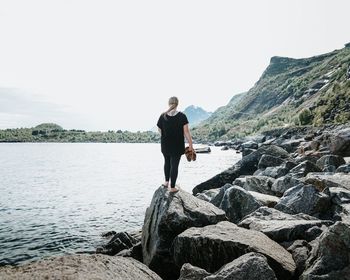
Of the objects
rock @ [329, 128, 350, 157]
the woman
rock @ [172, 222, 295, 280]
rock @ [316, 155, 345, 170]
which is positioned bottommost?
rock @ [172, 222, 295, 280]

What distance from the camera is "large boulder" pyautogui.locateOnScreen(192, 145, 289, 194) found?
90.5 feet

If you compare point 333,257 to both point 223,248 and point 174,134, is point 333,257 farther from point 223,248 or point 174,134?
point 174,134

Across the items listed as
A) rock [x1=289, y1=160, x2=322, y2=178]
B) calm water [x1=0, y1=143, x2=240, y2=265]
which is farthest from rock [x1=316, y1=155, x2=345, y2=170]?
calm water [x1=0, y1=143, x2=240, y2=265]

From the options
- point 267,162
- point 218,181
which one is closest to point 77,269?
point 218,181

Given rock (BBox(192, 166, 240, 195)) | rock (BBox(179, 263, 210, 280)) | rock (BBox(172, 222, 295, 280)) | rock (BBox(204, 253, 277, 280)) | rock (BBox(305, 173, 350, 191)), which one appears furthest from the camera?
rock (BBox(192, 166, 240, 195))

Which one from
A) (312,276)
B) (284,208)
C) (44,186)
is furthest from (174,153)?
(44,186)

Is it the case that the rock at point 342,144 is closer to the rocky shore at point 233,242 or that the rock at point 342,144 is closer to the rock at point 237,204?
the rocky shore at point 233,242

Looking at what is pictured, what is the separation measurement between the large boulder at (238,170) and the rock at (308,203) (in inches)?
535

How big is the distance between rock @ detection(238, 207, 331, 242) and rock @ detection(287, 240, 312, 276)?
2.30 ft

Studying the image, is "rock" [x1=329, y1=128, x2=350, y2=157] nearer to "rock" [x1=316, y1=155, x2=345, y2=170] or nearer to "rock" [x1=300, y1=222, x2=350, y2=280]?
"rock" [x1=316, y1=155, x2=345, y2=170]

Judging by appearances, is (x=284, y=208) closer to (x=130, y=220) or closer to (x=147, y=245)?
(x=147, y=245)

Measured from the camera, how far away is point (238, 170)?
31250 mm

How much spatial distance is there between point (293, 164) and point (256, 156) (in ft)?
26.3

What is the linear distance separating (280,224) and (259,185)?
9.63m
